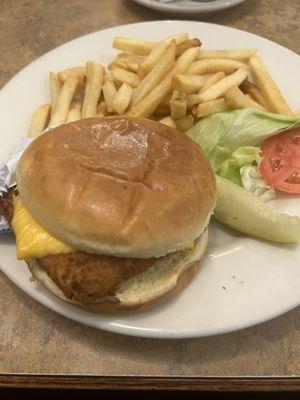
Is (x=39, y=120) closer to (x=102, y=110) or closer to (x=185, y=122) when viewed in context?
(x=102, y=110)

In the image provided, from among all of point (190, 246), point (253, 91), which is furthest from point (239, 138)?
point (190, 246)

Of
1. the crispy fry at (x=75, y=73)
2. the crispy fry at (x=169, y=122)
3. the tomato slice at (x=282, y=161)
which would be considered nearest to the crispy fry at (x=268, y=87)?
the tomato slice at (x=282, y=161)

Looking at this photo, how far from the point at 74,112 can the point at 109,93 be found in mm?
183

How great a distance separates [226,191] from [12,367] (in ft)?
3.27

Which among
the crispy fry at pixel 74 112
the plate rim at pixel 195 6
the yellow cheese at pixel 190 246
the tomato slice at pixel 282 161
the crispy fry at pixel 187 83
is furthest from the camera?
the plate rim at pixel 195 6

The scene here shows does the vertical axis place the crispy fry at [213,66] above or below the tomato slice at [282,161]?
above

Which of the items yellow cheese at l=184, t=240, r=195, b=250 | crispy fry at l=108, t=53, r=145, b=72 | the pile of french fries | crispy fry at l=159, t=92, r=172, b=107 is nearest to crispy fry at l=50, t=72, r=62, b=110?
the pile of french fries

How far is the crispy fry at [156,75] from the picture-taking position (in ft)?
6.91

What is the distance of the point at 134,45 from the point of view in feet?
7.67

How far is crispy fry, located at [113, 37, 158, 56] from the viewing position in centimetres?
234

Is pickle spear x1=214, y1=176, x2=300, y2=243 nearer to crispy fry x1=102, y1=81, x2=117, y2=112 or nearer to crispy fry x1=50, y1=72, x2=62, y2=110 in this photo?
crispy fry x1=102, y1=81, x2=117, y2=112

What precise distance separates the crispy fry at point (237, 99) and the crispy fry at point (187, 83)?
0.14 metres

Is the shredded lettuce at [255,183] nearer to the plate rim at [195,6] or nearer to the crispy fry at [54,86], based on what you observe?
the crispy fry at [54,86]

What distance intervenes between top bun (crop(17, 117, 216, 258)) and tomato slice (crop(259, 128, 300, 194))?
41cm
